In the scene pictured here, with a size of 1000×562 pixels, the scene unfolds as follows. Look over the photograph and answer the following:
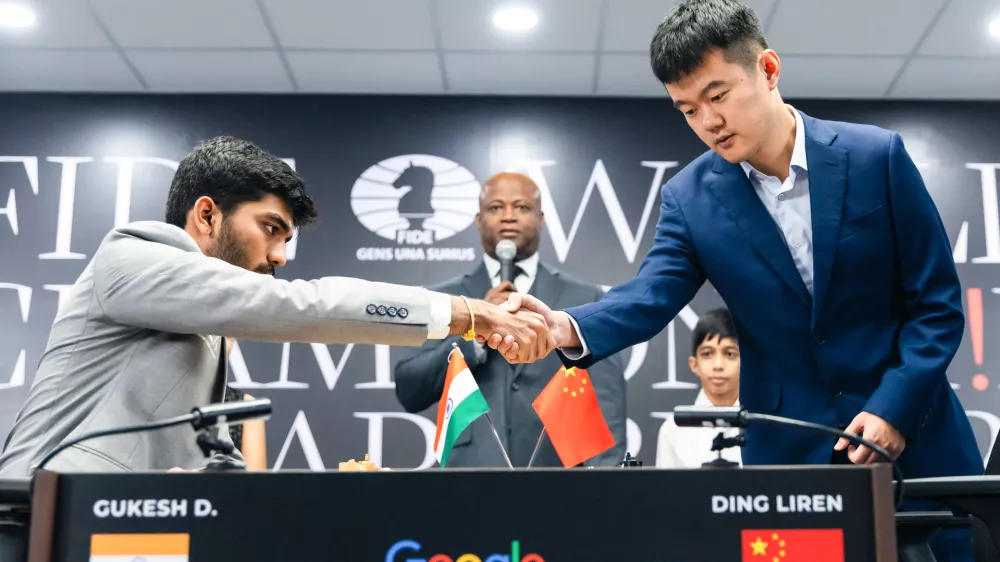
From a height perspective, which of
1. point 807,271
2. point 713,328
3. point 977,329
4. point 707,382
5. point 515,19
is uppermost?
point 515,19

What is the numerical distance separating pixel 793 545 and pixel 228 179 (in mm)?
1672

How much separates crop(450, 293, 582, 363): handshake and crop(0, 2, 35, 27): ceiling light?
143 inches

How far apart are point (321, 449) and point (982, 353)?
3474 millimetres

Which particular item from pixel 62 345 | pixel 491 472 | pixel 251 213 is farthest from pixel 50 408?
pixel 491 472

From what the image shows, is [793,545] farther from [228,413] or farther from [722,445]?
[228,413]

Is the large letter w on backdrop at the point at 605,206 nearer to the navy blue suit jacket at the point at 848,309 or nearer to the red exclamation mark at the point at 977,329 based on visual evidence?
the red exclamation mark at the point at 977,329

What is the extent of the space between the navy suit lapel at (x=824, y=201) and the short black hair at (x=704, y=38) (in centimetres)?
23

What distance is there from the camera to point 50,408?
1.88 metres

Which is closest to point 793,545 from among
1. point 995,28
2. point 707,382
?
point 707,382

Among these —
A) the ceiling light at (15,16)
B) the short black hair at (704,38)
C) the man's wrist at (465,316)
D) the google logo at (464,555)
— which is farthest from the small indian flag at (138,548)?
the ceiling light at (15,16)

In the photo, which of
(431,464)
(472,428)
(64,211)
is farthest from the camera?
(64,211)

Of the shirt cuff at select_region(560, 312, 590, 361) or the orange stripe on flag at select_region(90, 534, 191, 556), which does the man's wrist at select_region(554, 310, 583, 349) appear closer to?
the shirt cuff at select_region(560, 312, 590, 361)

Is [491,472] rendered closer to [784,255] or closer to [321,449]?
[784,255]

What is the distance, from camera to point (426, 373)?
143 inches
